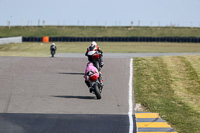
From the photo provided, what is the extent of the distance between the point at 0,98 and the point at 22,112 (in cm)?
238

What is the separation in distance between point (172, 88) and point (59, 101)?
4894 mm

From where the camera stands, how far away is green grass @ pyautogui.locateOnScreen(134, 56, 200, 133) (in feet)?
40.9

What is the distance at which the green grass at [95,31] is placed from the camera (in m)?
80.8

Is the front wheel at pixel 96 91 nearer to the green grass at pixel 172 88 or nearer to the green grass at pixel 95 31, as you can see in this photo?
the green grass at pixel 172 88

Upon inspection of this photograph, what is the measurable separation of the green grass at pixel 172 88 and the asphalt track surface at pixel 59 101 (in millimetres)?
720

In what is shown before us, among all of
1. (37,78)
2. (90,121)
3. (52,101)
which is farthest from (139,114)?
(37,78)

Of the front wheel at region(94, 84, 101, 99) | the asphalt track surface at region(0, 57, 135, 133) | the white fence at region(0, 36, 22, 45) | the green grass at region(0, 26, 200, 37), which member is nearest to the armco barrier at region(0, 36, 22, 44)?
the white fence at region(0, 36, 22, 45)

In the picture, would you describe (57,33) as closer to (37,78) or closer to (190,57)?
(190,57)

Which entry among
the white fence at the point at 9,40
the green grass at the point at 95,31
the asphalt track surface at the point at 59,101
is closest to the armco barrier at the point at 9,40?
the white fence at the point at 9,40

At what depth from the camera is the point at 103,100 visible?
1461 centimetres

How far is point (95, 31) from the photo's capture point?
8550cm

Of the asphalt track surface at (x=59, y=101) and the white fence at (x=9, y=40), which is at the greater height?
the asphalt track surface at (x=59, y=101)

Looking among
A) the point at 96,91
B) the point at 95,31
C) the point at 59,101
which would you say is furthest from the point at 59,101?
the point at 95,31

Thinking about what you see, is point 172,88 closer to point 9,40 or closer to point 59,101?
point 59,101
